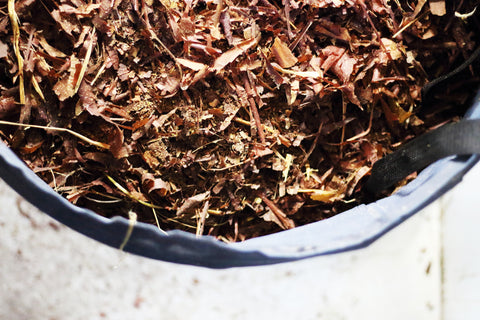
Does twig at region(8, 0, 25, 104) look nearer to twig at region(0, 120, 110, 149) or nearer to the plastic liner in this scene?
twig at region(0, 120, 110, 149)

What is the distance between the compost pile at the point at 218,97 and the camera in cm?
76

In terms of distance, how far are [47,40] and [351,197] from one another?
0.58 m

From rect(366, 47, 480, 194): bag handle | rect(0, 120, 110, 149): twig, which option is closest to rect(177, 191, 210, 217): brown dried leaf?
rect(0, 120, 110, 149): twig

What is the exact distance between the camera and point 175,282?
2.04 ft

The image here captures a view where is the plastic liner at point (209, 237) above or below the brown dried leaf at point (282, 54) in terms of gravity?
below

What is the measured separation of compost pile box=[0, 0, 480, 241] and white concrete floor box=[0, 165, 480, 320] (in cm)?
18

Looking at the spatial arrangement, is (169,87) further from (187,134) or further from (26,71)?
(26,71)

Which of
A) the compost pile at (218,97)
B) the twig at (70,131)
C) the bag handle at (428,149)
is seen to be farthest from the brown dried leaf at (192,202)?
the bag handle at (428,149)

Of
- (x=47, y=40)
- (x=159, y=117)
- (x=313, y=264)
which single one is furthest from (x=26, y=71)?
(x=313, y=264)

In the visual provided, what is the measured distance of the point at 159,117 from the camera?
78 centimetres

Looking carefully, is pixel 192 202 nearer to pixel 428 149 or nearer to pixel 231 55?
pixel 231 55

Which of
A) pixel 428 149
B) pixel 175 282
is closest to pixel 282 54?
pixel 428 149

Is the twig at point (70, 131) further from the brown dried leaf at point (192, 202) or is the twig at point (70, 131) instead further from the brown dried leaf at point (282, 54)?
the brown dried leaf at point (282, 54)

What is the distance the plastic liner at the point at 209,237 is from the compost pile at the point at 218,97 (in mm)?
179
